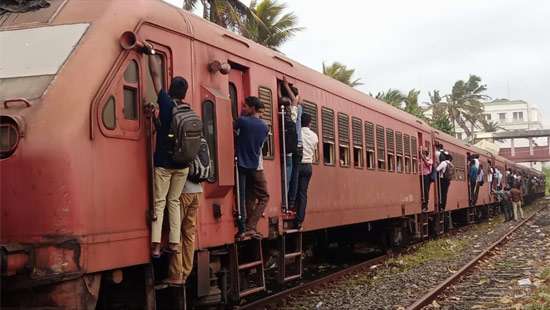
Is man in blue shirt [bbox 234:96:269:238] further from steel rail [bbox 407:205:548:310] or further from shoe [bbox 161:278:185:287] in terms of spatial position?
steel rail [bbox 407:205:548:310]

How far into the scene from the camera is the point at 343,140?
421 inches

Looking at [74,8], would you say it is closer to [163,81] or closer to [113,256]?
[163,81]

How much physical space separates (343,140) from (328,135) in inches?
29.3

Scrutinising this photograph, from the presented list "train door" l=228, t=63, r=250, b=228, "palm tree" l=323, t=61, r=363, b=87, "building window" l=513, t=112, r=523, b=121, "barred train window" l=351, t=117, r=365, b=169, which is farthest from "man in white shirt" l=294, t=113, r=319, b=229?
"building window" l=513, t=112, r=523, b=121

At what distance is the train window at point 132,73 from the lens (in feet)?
17.1

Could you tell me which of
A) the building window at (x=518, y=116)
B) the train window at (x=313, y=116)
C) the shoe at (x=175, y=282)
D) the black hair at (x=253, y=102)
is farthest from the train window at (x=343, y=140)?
the building window at (x=518, y=116)

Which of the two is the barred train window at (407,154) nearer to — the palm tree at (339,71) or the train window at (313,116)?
the train window at (313,116)

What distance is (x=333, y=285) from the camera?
10.3 meters

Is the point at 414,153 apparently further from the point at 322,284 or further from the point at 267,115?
the point at 267,115

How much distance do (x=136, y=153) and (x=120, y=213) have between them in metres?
0.52

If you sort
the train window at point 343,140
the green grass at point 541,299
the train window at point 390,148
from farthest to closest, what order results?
1. the train window at point 390,148
2. the train window at point 343,140
3. the green grass at point 541,299

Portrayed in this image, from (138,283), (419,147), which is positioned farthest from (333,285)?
(419,147)

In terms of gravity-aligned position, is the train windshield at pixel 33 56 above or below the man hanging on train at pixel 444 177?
above

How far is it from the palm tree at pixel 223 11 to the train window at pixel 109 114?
13.8 meters
